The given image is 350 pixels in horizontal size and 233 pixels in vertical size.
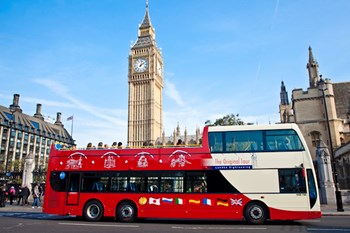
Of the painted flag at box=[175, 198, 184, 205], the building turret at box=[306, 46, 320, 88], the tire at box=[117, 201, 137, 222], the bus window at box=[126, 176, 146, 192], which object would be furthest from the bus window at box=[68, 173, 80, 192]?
the building turret at box=[306, 46, 320, 88]

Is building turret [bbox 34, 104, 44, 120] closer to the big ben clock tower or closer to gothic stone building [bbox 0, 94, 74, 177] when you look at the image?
gothic stone building [bbox 0, 94, 74, 177]

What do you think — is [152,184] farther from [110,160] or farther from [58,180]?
[58,180]

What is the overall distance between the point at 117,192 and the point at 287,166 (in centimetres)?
758

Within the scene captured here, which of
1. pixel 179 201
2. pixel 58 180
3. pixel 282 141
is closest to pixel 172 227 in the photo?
pixel 179 201

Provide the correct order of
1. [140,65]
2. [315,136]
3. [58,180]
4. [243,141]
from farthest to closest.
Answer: [140,65] → [315,136] → [58,180] → [243,141]

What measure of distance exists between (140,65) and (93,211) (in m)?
83.7

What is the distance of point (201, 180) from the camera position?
11.8m

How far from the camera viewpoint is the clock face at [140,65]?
9226 cm

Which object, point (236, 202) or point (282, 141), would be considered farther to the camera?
point (282, 141)

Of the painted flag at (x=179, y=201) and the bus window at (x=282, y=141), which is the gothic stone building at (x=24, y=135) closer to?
the painted flag at (x=179, y=201)

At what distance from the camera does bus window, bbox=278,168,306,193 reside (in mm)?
11086

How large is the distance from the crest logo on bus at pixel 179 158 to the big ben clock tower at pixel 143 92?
78.4 metres

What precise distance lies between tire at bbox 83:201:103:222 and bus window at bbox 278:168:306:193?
8.12 m

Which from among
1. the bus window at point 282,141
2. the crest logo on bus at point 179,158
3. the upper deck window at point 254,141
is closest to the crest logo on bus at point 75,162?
the crest logo on bus at point 179,158
